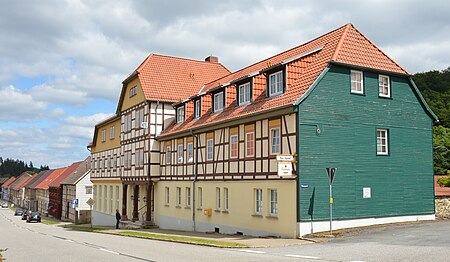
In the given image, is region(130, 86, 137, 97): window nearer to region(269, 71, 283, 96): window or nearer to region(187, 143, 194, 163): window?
region(187, 143, 194, 163): window

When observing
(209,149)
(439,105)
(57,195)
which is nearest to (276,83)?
(209,149)

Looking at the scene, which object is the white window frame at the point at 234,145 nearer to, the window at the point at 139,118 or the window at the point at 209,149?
the window at the point at 209,149

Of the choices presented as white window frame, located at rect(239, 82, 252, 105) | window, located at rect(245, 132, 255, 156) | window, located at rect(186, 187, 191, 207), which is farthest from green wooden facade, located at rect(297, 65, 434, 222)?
window, located at rect(186, 187, 191, 207)

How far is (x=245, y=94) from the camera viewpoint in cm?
2688

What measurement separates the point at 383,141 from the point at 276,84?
18.5 feet

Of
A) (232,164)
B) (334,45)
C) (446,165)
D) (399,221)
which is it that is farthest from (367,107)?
Answer: (446,165)

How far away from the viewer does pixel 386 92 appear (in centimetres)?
2422

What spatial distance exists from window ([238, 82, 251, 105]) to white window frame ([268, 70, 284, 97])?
2021mm

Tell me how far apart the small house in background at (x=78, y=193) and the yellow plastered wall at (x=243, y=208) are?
3364cm

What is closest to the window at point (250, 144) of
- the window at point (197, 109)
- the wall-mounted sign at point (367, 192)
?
the wall-mounted sign at point (367, 192)

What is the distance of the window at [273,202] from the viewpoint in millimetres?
22631

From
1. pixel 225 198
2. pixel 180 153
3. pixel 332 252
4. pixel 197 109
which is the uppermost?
pixel 197 109

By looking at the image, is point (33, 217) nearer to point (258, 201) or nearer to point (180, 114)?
point (180, 114)

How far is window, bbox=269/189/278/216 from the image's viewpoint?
22.6m
